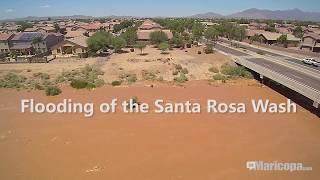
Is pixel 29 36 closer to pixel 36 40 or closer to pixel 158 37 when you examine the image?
pixel 36 40

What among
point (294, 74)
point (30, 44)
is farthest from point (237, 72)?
point (30, 44)

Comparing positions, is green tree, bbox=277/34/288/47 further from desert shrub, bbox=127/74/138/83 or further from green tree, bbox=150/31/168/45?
desert shrub, bbox=127/74/138/83

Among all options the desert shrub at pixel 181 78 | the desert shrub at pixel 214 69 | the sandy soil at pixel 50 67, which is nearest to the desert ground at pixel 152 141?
the desert shrub at pixel 181 78

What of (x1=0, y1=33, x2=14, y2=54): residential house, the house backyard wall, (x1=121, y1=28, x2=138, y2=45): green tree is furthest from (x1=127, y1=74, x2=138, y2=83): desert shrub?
the house backyard wall

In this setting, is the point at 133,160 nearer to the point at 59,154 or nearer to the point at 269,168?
the point at 59,154

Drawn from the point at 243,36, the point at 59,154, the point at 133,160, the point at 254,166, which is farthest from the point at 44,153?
the point at 243,36

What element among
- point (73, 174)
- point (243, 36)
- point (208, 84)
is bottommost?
point (73, 174)
